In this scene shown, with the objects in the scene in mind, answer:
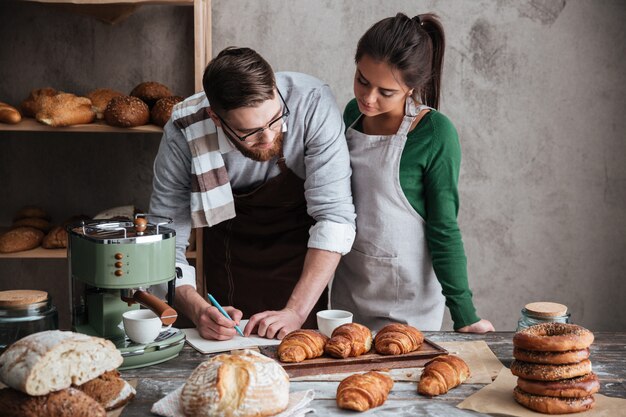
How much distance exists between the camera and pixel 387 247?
7.52 ft

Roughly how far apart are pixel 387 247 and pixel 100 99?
4.83 ft

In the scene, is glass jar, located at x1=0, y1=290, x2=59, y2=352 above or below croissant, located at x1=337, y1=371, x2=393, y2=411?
above

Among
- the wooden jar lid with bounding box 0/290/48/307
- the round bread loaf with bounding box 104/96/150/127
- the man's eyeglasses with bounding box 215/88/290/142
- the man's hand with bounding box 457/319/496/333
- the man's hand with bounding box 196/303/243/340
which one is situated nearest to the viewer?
the wooden jar lid with bounding box 0/290/48/307

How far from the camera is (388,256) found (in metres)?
2.30

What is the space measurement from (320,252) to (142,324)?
29.0 inches

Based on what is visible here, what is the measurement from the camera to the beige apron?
7.35 feet

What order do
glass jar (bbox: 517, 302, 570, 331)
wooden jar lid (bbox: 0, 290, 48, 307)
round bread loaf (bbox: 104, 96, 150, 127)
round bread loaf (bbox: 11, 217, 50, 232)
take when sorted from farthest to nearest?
1. round bread loaf (bbox: 11, 217, 50, 232)
2. round bread loaf (bbox: 104, 96, 150, 127)
3. glass jar (bbox: 517, 302, 570, 331)
4. wooden jar lid (bbox: 0, 290, 48, 307)

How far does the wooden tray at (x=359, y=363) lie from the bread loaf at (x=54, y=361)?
15.3 inches

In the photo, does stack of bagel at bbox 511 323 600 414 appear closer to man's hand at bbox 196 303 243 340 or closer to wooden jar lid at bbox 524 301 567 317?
wooden jar lid at bbox 524 301 567 317

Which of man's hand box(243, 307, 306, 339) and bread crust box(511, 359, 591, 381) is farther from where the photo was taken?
man's hand box(243, 307, 306, 339)

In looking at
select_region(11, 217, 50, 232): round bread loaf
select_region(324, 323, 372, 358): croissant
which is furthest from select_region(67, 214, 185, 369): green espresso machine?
select_region(11, 217, 50, 232): round bread loaf

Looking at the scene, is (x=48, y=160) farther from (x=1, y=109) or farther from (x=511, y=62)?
(x=511, y=62)

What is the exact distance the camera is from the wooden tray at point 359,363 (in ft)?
5.06

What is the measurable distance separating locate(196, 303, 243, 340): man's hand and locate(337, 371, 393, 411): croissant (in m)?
0.46
